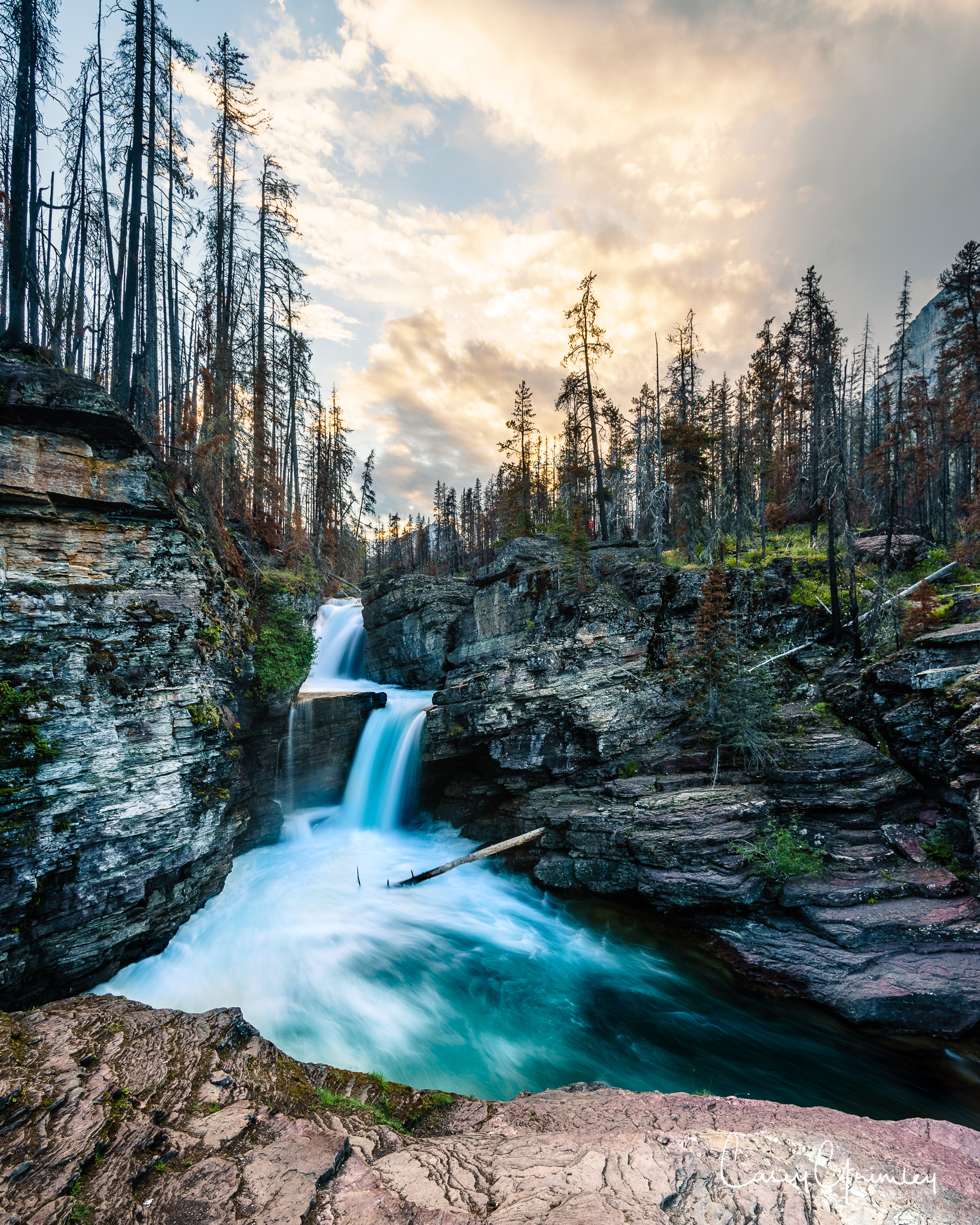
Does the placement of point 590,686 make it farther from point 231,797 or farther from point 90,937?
point 90,937

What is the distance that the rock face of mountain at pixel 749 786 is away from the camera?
8.34 metres

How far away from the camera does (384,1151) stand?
13.9 ft

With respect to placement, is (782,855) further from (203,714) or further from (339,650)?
(339,650)

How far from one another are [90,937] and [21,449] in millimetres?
8873

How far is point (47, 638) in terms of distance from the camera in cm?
789

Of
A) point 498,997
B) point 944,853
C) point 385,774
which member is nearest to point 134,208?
point 385,774

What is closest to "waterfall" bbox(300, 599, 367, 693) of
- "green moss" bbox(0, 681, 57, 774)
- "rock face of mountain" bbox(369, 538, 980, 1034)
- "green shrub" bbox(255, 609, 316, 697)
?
"green shrub" bbox(255, 609, 316, 697)

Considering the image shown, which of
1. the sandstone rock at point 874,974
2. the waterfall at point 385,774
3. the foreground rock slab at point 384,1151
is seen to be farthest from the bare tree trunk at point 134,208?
the sandstone rock at point 874,974

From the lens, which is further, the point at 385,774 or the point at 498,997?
the point at 385,774

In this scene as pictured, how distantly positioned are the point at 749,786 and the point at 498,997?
292 inches

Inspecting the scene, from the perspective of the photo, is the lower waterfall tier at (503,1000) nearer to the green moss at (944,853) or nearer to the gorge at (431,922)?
the gorge at (431,922)

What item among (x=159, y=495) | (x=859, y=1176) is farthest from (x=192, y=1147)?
(x=159, y=495)

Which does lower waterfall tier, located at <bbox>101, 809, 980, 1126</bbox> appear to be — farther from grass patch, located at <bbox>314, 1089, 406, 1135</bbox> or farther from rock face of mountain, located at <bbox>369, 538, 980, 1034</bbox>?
grass patch, located at <bbox>314, 1089, 406, 1135</bbox>

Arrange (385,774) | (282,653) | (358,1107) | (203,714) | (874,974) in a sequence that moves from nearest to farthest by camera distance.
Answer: (358,1107) → (874,974) → (203,714) → (282,653) → (385,774)
